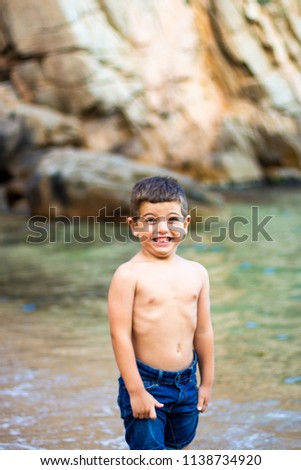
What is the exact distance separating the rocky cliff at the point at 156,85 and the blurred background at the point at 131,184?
0.04m

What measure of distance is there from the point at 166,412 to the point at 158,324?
1.00ft

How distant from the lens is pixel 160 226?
2.89m

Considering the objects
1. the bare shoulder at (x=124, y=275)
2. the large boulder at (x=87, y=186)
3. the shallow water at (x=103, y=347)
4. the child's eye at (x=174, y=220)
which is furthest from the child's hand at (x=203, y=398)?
the large boulder at (x=87, y=186)

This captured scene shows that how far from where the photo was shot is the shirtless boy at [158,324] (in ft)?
9.24

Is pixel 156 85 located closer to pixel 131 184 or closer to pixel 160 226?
pixel 131 184

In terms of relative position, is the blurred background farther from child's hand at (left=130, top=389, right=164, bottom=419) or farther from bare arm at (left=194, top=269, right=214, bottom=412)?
child's hand at (left=130, top=389, right=164, bottom=419)

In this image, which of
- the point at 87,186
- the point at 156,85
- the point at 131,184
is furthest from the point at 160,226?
the point at 156,85

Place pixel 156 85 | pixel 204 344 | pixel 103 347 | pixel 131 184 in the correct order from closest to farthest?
pixel 204 344 → pixel 103 347 → pixel 131 184 → pixel 156 85

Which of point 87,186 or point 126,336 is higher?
point 126,336

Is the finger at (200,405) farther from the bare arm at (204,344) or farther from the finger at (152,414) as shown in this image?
the finger at (152,414)

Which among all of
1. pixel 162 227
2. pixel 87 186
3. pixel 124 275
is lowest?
pixel 87 186

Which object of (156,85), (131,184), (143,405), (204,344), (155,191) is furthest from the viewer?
(156,85)

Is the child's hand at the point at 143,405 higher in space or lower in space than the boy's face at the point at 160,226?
lower

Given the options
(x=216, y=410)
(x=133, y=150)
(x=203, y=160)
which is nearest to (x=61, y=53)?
(x=133, y=150)
